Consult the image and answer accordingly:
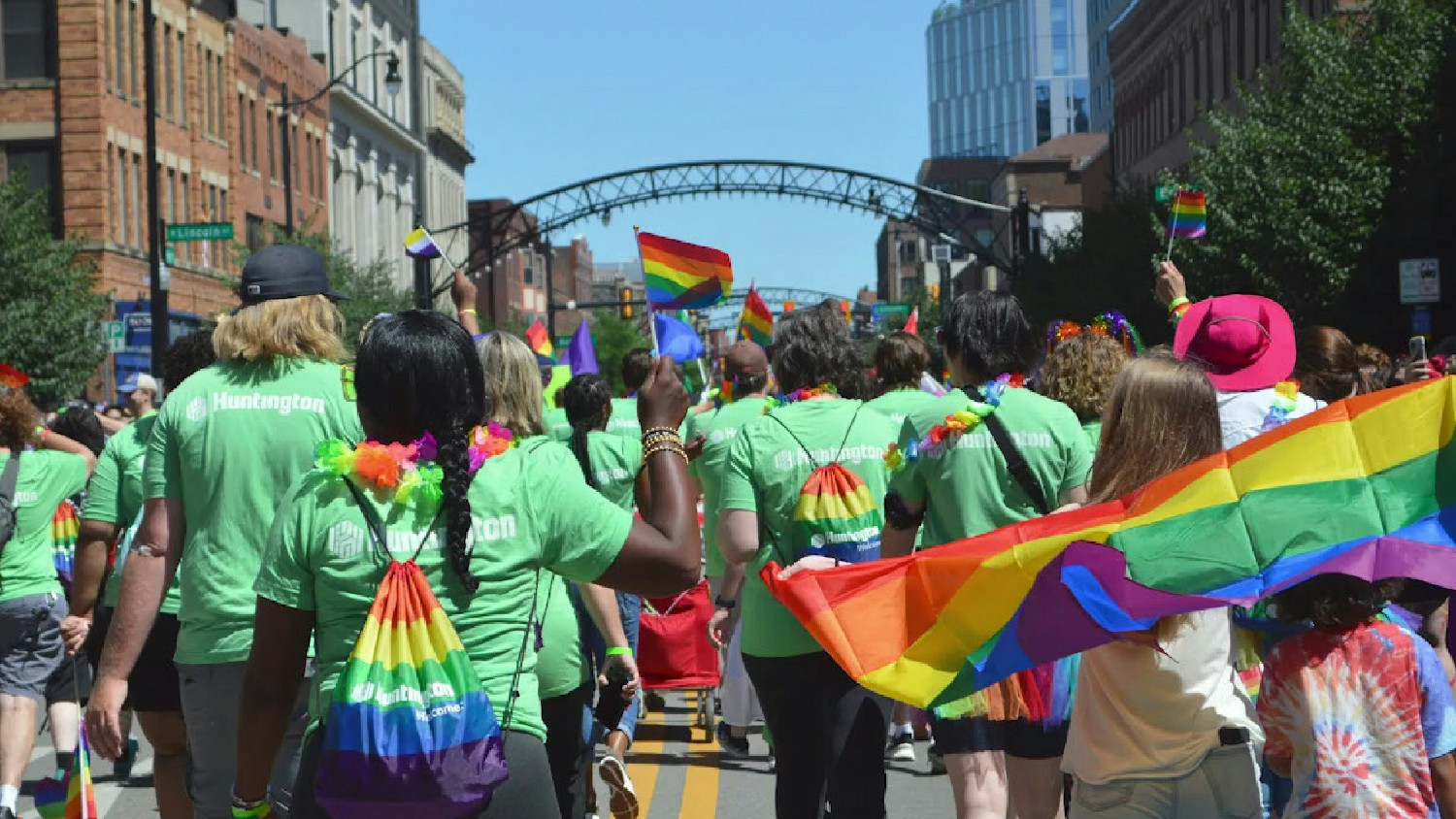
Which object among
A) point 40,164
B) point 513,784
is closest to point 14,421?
point 513,784

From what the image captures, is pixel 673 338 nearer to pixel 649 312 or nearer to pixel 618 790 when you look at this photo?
pixel 649 312

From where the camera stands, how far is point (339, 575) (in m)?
3.82

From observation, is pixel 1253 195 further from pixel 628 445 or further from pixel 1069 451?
pixel 1069 451

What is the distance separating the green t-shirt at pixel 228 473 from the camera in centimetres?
527

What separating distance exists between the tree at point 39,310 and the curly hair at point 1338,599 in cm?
2838

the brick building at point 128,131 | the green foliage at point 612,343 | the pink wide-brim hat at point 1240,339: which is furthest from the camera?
the green foliage at point 612,343

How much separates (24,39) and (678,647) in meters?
32.8

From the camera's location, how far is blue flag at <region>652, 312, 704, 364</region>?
530cm

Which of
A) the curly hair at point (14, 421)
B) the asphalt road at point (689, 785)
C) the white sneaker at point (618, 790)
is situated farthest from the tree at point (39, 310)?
the white sneaker at point (618, 790)

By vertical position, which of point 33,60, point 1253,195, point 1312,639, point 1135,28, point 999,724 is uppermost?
point 1135,28

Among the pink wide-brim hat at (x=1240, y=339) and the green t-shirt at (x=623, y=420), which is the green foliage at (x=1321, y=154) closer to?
the green t-shirt at (x=623, y=420)

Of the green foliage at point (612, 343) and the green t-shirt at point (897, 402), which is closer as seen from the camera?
the green t-shirt at point (897, 402)

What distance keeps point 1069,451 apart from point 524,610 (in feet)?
9.21

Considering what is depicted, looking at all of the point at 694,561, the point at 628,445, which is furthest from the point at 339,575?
the point at 628,445
